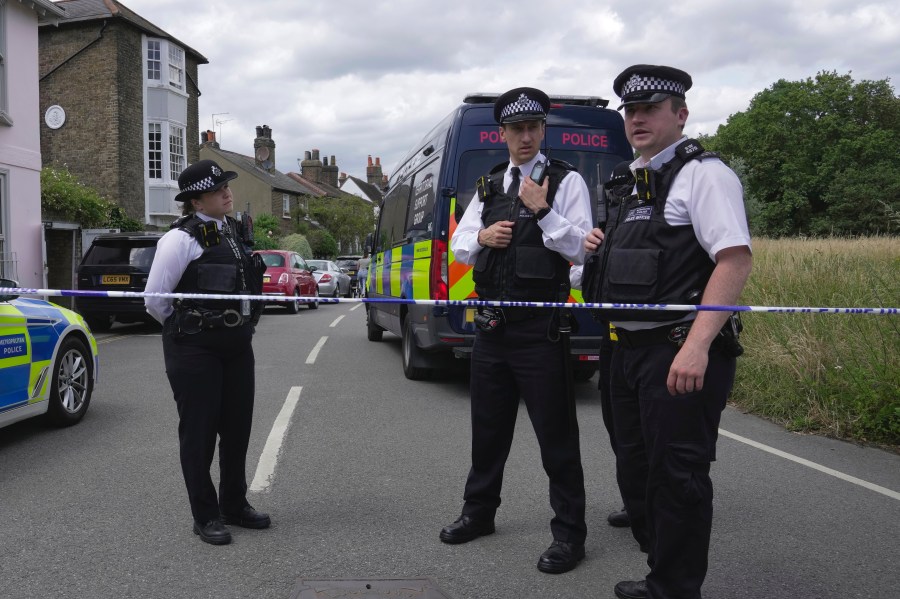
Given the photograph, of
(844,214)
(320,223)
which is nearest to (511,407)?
(844,214)

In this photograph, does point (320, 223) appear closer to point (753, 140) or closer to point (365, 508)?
point (753, 140)

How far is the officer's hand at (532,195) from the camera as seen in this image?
3490mm

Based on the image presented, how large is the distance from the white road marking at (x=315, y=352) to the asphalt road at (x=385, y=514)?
11.3 ft

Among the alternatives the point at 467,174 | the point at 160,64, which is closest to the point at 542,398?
the point at 467,174

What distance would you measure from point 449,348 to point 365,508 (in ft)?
11.1

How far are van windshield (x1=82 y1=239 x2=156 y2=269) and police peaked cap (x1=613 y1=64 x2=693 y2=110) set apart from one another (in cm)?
1223

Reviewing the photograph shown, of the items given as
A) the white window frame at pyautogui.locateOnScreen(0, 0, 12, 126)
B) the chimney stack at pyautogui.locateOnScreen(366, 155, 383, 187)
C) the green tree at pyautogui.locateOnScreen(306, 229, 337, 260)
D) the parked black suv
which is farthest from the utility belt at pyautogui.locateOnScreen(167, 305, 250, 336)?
the chimney stack at pyautogui.locateOnScreen(366, 155, 383, 187)

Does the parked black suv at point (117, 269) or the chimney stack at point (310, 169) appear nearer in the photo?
the parked black suv at point (117, 269)

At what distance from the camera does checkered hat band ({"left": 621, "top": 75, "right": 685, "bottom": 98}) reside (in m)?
2.90

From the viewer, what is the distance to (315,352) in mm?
11555

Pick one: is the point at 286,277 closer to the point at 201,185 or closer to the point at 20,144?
the point at 20,144

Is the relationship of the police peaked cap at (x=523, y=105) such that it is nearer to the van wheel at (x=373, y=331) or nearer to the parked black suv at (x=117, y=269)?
the van wheel at (x=373, y=331)

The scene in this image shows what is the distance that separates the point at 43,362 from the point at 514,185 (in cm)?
410

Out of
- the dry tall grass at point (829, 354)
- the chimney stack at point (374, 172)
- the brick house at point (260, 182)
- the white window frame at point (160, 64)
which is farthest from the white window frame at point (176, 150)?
the chimney stack at point (374, 172)
